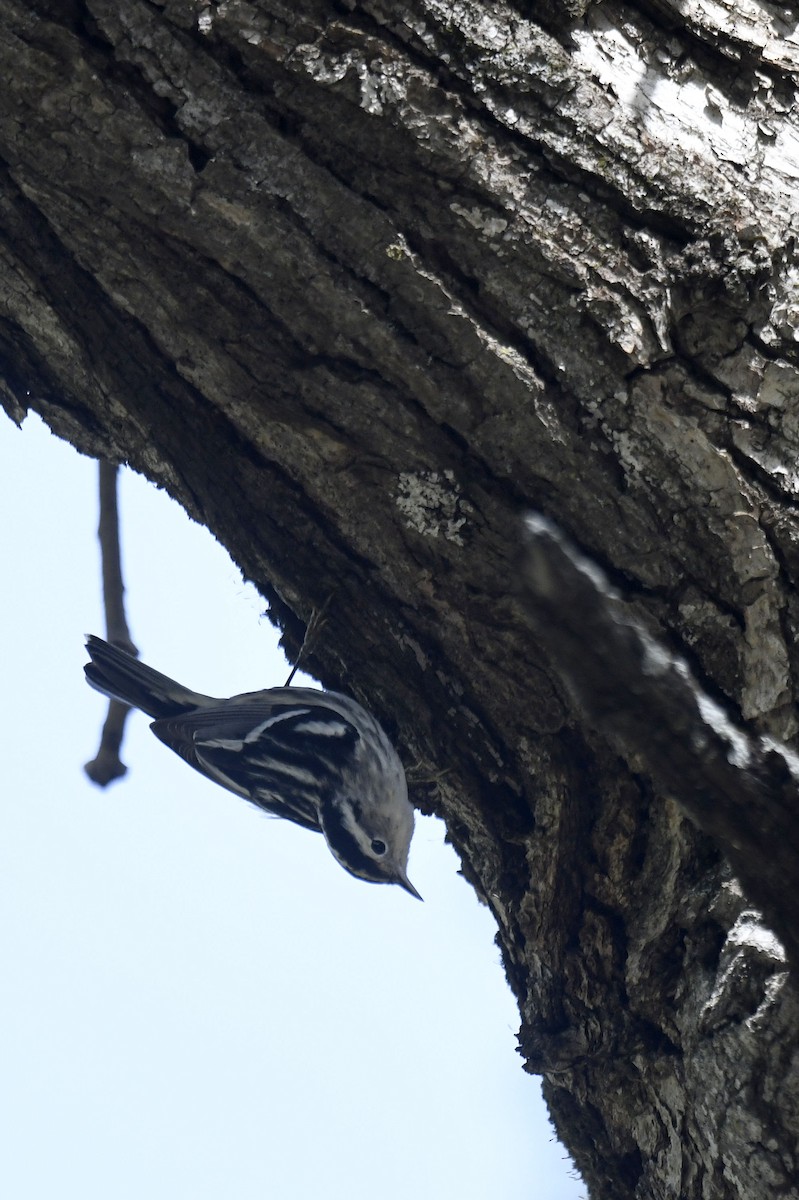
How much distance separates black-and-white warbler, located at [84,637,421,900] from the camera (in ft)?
12.9

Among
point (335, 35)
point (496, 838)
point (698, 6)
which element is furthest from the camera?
point (496, 838)

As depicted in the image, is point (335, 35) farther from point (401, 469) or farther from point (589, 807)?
point (589, 807)

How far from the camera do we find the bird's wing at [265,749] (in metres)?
4.00

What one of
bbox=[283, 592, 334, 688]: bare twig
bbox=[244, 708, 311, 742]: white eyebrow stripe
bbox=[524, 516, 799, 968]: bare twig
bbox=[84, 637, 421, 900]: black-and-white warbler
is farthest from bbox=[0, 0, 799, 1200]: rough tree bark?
bbox=[244, 708, 311, 742]: white eyebrow stripe

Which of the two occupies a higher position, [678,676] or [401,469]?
[401,469]

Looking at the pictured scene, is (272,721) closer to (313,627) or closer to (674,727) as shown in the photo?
(313,627)

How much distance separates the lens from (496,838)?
286cm

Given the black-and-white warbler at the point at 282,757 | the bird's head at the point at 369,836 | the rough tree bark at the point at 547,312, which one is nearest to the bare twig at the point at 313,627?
the rough tree bark at the point at 547,312

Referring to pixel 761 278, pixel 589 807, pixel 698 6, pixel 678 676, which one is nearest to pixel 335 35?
pixel 698 6

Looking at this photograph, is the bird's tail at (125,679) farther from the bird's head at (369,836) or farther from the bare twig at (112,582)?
the bird's head at (369,836)

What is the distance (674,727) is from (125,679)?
3.09 m

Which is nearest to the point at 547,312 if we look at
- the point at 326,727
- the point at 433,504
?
the point at 433,504

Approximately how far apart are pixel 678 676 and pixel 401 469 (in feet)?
3.72

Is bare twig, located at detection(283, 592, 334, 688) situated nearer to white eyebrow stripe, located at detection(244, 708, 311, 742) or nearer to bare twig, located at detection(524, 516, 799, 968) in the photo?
white eyebrow stripe, located at detection(244, 708, 311, 742)
